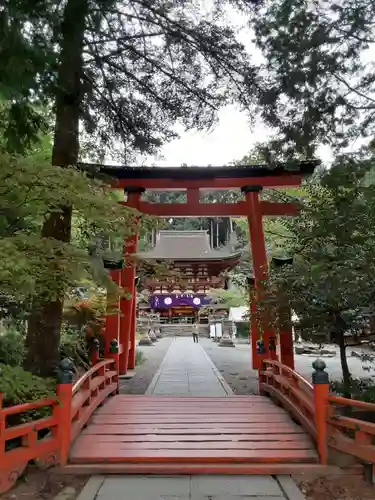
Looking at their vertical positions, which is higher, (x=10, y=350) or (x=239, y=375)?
(x=10, y=350)

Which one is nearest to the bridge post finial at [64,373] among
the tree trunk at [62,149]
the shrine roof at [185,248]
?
the tree trunk at [62,149]

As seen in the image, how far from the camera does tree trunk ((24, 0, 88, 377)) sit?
5.64m

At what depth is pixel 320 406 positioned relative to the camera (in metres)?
4.71

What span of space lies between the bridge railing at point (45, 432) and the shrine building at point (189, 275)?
2159 centimetres

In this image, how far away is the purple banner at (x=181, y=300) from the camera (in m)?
34.4

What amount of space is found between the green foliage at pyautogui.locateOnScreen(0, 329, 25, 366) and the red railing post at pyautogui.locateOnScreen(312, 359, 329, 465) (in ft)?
13.1

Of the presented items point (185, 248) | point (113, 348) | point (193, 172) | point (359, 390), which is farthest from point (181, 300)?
point (359, 390)

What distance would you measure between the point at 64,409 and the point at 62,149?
371 centimetres

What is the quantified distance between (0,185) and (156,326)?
90.5 feet

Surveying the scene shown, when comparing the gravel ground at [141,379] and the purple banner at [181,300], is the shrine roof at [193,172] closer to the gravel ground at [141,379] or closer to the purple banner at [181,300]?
the gravel ground at [141,379]

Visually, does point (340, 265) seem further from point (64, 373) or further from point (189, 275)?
point (189, 275)

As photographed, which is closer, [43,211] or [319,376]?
[43,211]

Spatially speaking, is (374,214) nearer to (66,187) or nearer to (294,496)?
(294,496)

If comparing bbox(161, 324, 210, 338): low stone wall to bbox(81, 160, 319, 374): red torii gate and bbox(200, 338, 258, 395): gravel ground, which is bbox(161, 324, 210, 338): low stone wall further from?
bbox(81, 160, 319, 374): red torii gate
